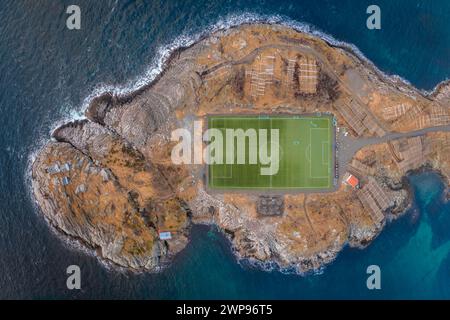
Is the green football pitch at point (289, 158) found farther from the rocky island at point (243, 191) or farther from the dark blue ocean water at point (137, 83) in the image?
the dark blue ocean water at point (137, 83)

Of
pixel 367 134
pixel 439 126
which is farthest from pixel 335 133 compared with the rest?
pixel 439 126

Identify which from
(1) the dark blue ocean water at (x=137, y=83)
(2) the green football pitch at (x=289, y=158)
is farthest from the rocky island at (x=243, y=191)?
(1) the dark blue ocean water at (x=137, y=83)

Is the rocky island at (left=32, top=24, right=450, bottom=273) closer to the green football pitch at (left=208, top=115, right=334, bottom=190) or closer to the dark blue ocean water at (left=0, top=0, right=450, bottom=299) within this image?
the green football pitch at (left=208, top=115, right=334, bottom=190)

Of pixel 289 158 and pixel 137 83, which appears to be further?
pixel 137 83

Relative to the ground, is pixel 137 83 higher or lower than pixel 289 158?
higher

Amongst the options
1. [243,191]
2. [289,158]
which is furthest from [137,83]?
[289,158]

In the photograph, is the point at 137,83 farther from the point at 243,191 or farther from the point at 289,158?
the point at 289,158
